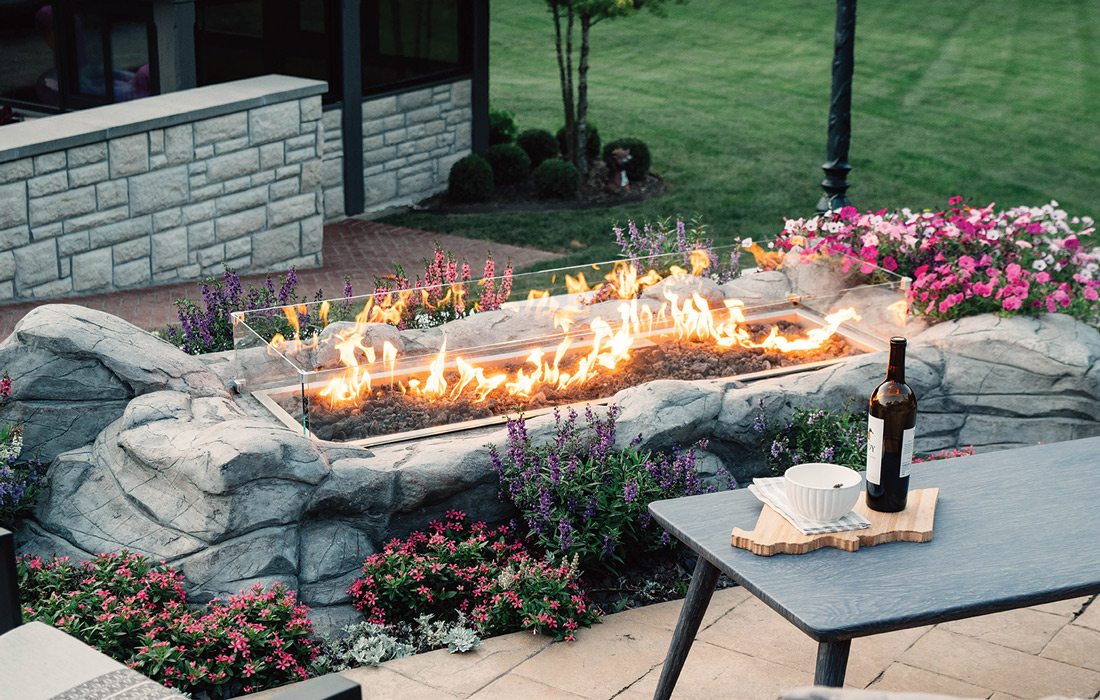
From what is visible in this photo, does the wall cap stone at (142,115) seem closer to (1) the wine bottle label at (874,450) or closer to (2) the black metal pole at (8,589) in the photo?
(2) the black metal pole at (8,589)

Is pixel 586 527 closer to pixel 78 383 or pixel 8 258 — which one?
pixel 78 383

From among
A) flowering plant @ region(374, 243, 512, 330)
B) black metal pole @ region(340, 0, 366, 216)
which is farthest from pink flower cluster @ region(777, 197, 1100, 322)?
black metal pole @ region(340, 0, 366, 216)

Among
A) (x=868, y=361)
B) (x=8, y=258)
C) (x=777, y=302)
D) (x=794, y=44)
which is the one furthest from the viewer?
(x=794, y=44)

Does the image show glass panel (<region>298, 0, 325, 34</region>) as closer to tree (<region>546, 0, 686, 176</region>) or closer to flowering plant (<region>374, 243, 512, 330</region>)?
tree (<region>546, 0, 686, 176</region>)

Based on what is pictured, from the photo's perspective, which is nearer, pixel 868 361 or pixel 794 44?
pixel 868 361

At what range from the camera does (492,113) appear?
1446 centimetres

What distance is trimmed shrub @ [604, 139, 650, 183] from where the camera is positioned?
14289 mm

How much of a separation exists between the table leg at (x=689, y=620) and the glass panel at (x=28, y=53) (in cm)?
947

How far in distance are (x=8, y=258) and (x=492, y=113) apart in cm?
682

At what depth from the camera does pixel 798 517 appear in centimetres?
394

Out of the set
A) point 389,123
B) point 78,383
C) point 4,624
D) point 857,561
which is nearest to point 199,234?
point 389,123

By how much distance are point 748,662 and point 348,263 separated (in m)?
6.82

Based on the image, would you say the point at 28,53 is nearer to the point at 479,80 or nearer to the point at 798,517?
the point at 479,80

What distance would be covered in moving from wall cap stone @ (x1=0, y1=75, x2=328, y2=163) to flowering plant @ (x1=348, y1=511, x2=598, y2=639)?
190 inches
